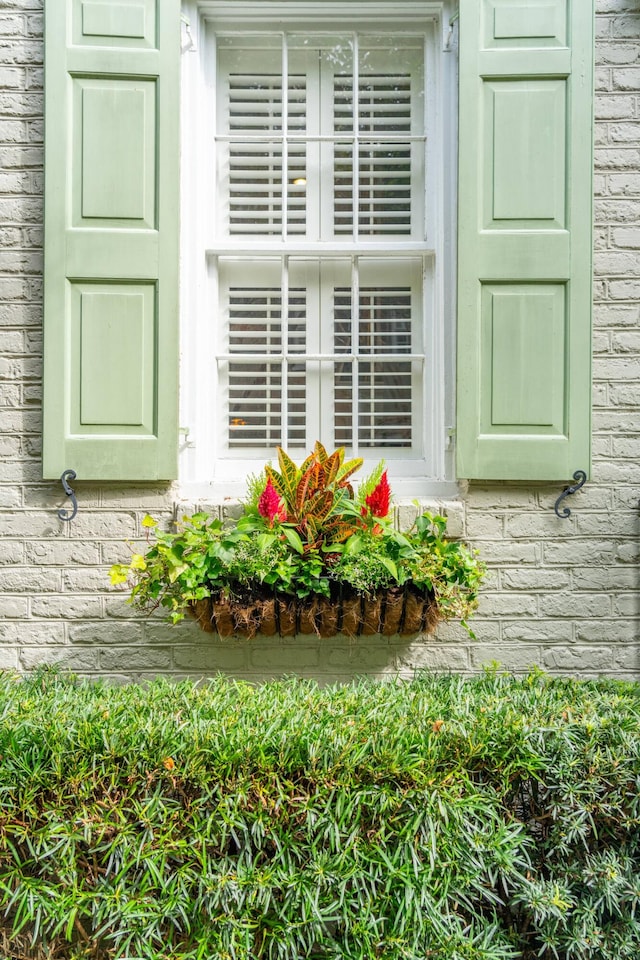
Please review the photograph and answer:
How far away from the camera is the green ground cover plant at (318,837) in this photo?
1.76 m

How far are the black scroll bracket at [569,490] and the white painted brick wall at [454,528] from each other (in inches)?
1.1

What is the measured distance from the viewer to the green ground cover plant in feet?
5.77

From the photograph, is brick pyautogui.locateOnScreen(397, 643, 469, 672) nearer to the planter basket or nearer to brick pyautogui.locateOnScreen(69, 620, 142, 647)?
the planter basket

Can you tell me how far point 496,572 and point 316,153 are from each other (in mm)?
1803

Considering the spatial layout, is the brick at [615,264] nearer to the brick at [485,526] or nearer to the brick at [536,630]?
the brick at [485,526]

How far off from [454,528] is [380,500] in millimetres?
420

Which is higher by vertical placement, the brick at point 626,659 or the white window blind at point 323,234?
the white window blind at point 323,234

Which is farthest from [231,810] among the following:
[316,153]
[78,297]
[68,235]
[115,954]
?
[316,153]

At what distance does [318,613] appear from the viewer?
2.45m

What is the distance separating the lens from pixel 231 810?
1795mm

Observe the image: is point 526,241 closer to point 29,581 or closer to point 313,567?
point 313,567

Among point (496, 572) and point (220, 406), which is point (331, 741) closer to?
point (496, 572)

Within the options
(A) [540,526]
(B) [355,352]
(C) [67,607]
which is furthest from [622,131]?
(C) [67,607]

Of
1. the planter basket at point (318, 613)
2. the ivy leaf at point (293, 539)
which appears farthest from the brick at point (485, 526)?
the ivy leaf at point (293, 539)
